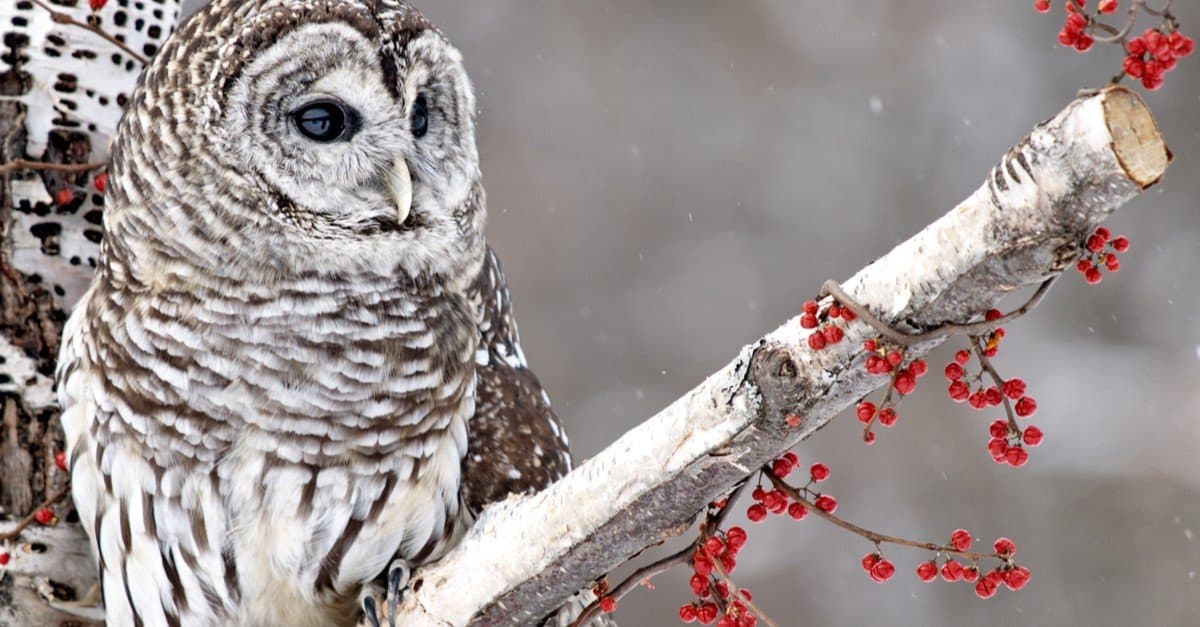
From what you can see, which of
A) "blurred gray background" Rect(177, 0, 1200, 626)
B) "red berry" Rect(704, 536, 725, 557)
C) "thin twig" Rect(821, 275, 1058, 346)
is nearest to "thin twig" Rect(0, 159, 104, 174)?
"red berry" Rect(704, 536, 725, 557)

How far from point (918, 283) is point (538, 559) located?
2.32 ft

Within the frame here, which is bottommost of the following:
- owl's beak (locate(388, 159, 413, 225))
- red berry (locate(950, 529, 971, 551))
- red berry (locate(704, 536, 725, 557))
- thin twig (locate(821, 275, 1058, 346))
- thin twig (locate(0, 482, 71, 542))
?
red berry (locate(950, 529, 971, 551))

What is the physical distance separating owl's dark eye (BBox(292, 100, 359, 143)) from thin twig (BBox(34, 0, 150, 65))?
0.48 metres

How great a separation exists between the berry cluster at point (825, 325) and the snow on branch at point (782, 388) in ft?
0.05

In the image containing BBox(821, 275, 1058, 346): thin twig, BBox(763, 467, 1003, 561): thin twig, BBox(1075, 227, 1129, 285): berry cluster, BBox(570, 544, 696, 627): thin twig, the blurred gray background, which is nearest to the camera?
BBox(1075, 227, 1129, 285): berry cluster

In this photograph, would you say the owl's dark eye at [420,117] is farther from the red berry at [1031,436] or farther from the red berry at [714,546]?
the red berry at [1031,436]

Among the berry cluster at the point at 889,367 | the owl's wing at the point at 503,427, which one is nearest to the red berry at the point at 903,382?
the berry cluster at the point at 889,367

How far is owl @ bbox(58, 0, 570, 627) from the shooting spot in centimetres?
209

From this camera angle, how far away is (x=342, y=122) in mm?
2152

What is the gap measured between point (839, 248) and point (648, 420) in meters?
4.71

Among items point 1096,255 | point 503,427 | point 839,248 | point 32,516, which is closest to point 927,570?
point 1096,255

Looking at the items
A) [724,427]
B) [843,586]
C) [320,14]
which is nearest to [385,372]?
[320,14]

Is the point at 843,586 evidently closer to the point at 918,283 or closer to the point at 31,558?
the point at 31,558

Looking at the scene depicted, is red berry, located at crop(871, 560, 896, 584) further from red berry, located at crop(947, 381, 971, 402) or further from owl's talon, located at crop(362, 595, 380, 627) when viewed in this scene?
owl's talon, located at crop(362, 595, 380, 627)
